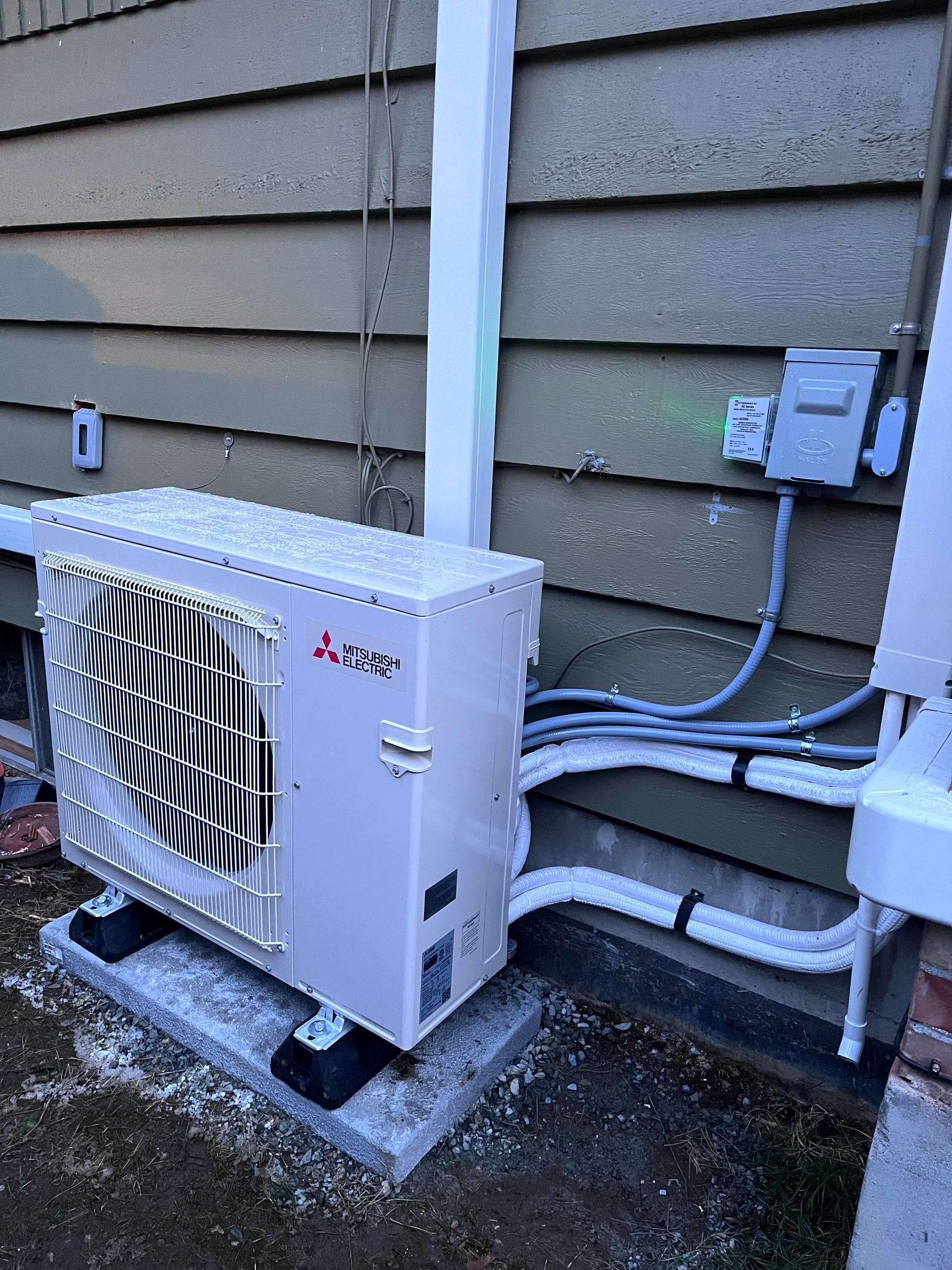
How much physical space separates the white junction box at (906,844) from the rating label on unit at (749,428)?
0.71 metres

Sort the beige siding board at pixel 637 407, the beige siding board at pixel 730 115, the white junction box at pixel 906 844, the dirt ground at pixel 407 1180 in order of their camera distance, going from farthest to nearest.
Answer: the beige siding board at pixel 637 407
the dirt ground at pixel 407 1180
the beige siding board at pixel 730 115
the white junction box at pixel 906 844

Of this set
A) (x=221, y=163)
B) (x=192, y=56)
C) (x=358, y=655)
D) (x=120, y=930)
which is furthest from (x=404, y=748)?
(x=192, y=56)

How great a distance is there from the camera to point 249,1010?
5.90ft

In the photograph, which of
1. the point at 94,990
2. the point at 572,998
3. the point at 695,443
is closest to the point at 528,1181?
the point at 572,998

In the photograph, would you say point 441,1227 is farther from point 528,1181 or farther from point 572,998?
point 572,998

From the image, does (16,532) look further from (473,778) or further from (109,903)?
(473,778)

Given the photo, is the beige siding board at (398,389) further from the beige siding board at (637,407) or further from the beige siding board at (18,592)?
the beige siding board at (18,592)

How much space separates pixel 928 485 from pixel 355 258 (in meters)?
1.30

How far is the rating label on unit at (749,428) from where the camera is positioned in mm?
1479

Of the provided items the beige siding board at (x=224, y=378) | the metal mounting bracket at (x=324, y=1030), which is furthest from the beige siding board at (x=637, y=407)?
the metal mounting bracket at (x=324, y=1030)

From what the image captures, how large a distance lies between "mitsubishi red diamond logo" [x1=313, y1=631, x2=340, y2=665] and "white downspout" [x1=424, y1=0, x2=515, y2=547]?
528 mm

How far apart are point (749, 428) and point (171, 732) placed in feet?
3.93

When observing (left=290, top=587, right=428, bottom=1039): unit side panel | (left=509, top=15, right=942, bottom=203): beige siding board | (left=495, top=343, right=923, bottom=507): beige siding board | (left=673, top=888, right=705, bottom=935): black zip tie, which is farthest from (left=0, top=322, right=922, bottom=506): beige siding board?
(left=673, top=888, right=705, bottom=935): black zip tie

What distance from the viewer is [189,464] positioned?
2.41m
